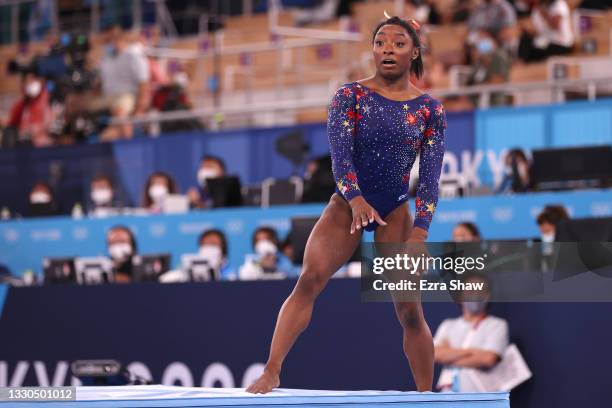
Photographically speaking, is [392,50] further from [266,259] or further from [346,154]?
[266,259]

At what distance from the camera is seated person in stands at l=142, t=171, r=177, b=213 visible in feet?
39.2

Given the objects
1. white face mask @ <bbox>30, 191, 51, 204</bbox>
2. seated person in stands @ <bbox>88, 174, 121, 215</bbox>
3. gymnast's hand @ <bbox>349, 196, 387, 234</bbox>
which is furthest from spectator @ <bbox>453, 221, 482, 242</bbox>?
white face mask @ <bbox>30, 191, 51, 204</bbox>

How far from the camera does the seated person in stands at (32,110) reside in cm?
1388

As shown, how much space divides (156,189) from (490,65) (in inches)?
138

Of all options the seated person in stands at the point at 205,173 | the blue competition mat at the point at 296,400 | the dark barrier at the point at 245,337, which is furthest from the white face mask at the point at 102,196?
the blue competition mat at the point at 296,400

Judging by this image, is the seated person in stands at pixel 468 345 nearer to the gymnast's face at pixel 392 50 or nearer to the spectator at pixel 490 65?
the gymnast's face at pixel 392 50

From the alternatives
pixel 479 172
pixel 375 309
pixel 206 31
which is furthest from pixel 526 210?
pixel 206 31

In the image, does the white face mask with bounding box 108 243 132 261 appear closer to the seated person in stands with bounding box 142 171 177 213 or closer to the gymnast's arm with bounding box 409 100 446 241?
the seated person in stands with bounding box 142 171 177 213

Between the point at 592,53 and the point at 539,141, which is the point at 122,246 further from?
the point at 592,53

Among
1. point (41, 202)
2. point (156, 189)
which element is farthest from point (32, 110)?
point (156, 189)

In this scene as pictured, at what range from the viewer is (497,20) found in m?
12.9

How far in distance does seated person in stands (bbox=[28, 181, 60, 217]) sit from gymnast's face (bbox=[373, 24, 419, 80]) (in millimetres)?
7866

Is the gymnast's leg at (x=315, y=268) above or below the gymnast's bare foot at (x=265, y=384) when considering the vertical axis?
above

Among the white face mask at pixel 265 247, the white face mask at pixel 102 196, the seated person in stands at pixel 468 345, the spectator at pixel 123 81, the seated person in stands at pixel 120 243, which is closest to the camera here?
the seated person in stands at pixel 468 345
